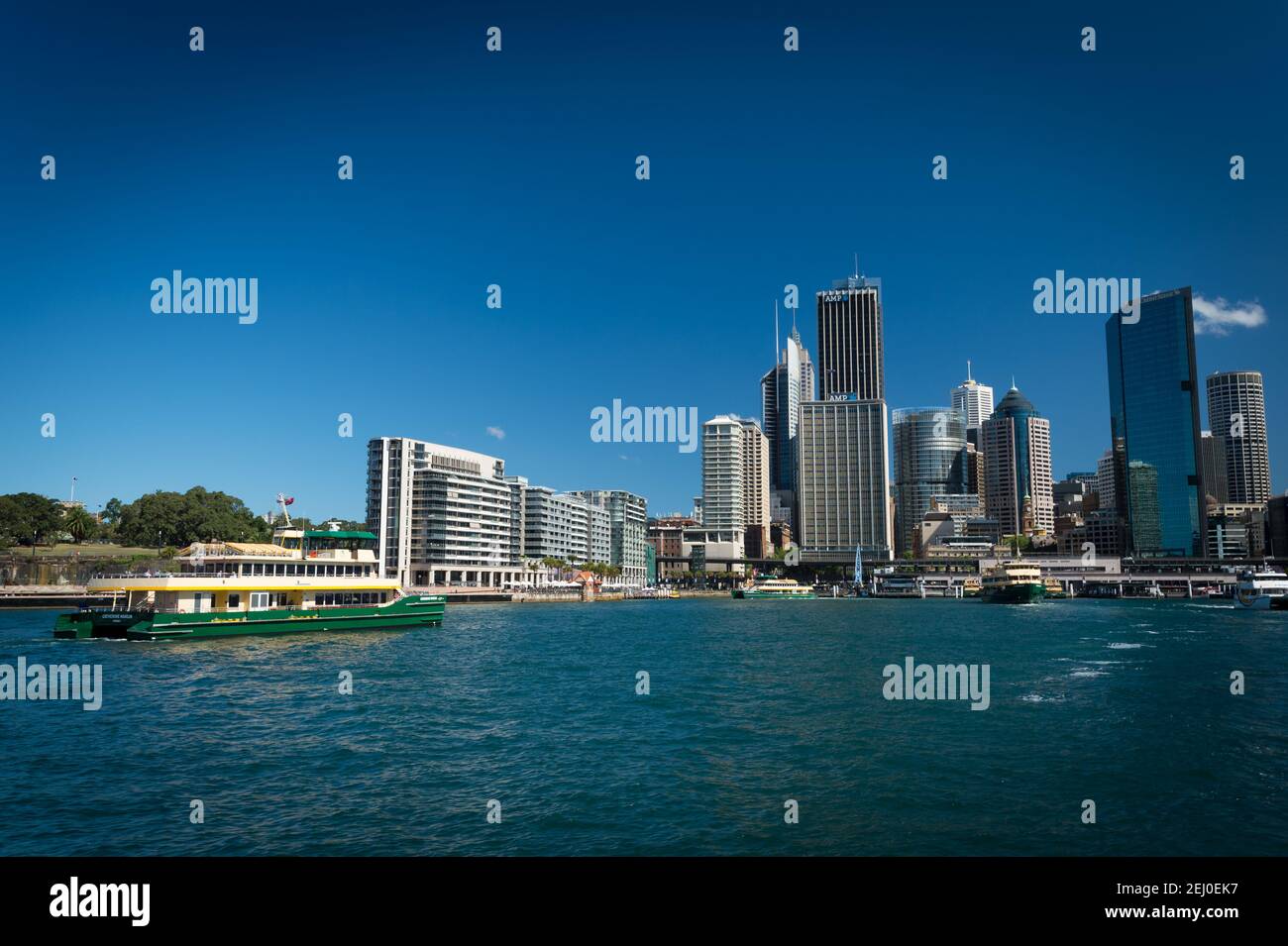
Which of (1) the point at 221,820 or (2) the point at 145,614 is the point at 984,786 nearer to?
(1) the point at 221,820

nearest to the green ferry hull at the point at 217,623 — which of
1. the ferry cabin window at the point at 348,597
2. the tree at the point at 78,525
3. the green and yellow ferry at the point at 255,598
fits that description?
the green and yellow ferry at the point at 255,598

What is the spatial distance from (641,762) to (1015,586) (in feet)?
450

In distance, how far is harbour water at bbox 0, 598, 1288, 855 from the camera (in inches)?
627

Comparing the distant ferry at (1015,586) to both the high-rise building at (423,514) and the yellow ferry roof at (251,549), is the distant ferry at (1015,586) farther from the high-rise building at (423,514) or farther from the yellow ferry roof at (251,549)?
the yellow ferry roof at (251,549)

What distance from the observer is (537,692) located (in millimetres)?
35719

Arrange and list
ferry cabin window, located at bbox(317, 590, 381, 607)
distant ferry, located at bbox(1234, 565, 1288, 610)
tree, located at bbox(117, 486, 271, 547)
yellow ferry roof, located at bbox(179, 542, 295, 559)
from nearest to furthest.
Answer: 1. yellow ferry roof, located at bbox(179, 542, 295, 559)
2. ferry cabin window, located at bbox(317, 590, 381, 607)
3. distant ferry, located at bbox(1234, 565, 1288, 610)
4. tree, located at bbox(117, 486, 271, 547)

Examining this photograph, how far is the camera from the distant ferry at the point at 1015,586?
140m

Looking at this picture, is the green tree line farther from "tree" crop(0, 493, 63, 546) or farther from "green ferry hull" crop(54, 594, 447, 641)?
"green ferry hull" crop(54, 594, 447, 641)

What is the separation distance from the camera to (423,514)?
178 metres

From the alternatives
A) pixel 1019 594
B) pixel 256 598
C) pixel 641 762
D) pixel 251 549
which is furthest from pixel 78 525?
pixel 1019 594

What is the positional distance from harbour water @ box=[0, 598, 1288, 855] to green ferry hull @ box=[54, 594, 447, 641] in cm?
1076

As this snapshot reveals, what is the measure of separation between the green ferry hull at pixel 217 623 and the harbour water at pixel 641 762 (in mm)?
10761

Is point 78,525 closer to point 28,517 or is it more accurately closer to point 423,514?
point 28,517

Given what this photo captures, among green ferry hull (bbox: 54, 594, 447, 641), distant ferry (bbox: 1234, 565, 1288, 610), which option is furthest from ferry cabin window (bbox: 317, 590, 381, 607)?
distant ferry (bbox: 1234, 565, 1288, 610)
